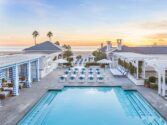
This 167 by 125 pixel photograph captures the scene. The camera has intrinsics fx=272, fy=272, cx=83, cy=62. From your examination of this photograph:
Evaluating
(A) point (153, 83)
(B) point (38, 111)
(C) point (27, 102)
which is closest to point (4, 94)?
(C) point (27, 102)

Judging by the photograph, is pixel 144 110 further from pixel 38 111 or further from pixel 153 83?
pixel 153 83

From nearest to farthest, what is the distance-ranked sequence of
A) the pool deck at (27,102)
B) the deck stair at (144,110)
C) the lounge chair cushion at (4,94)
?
the pool deck at (27,102) → the deck stair at (144,110) → the lounge chair cushion at (4,94)

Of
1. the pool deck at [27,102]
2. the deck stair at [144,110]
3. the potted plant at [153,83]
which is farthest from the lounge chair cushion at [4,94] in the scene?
the potted plant at [153,83]

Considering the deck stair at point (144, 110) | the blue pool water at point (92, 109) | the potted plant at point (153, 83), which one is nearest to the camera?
the deck stair at point (144, 110)

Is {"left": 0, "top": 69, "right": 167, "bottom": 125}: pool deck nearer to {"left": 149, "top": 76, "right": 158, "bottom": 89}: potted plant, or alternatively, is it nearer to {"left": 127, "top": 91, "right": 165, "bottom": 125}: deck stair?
{"left": 127, "top": 91, "right": 165, "bottom": 125}: deck stair

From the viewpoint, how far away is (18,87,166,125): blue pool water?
459 inches

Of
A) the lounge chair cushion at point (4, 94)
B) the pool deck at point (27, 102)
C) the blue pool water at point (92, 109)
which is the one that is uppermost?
the lounge chair cushion at point (4, 94)

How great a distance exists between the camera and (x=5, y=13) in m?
33.5

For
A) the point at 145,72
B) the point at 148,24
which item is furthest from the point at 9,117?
the point at 148,24

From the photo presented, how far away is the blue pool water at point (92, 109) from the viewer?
38.2 ft

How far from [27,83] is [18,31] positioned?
89.9 ft

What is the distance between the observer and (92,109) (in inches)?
544

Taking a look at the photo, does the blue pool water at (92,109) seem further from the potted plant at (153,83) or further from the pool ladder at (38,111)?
the potted plant at (153,83)

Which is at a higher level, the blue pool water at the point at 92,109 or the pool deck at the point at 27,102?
the pool deck at the point at 27,102
